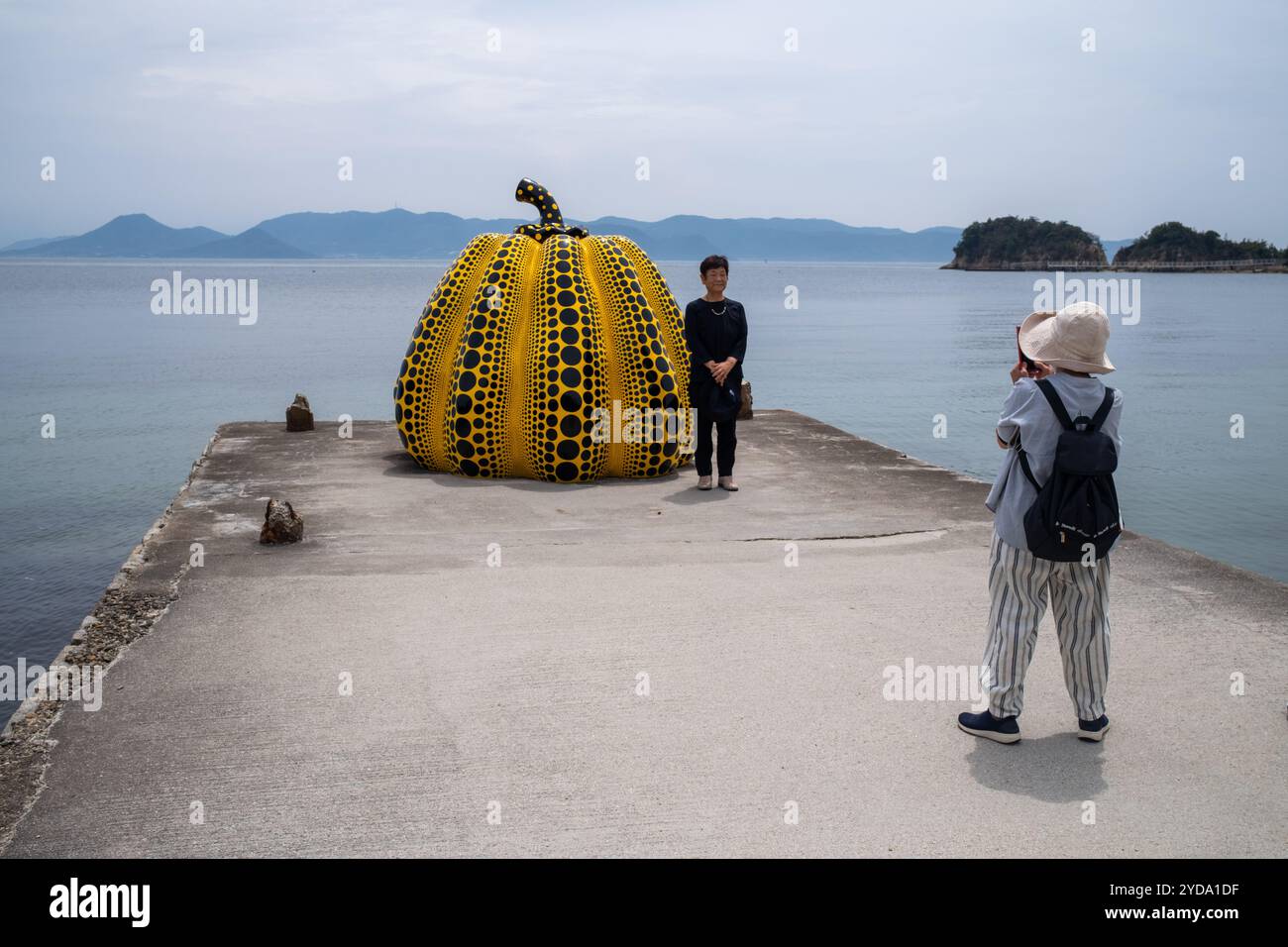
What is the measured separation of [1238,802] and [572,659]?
10.1 ft

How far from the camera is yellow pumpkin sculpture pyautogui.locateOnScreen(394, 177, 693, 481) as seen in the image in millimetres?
10289

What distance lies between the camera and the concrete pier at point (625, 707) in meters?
4.32

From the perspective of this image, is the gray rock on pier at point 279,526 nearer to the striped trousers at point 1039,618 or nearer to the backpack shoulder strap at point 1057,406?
the striped trousers at point 1039,618

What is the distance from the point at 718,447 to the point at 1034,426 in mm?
5335

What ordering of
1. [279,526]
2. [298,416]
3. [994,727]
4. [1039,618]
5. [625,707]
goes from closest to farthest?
[1039,618]
[994,727]
[625,707]
[279,526]
[298,416]

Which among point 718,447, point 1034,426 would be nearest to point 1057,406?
point 1034,426

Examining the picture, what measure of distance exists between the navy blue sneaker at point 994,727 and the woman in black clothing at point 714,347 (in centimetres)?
499

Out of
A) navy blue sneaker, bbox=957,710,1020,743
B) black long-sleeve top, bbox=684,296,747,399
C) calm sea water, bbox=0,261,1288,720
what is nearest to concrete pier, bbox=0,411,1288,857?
navy blue sneaker, bbox=957,710,1020,743

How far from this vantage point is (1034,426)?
4.83 metres

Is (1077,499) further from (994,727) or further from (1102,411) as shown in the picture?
(994,727)

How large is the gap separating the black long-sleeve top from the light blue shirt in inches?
195

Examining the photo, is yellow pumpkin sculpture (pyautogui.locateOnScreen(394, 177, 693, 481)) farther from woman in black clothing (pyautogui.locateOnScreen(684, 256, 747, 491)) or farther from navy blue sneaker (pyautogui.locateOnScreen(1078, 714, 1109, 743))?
navy blue sneaker (pyautogui.locateOnScreen(1078, 714, 1109, 743))

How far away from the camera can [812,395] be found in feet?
86.8
